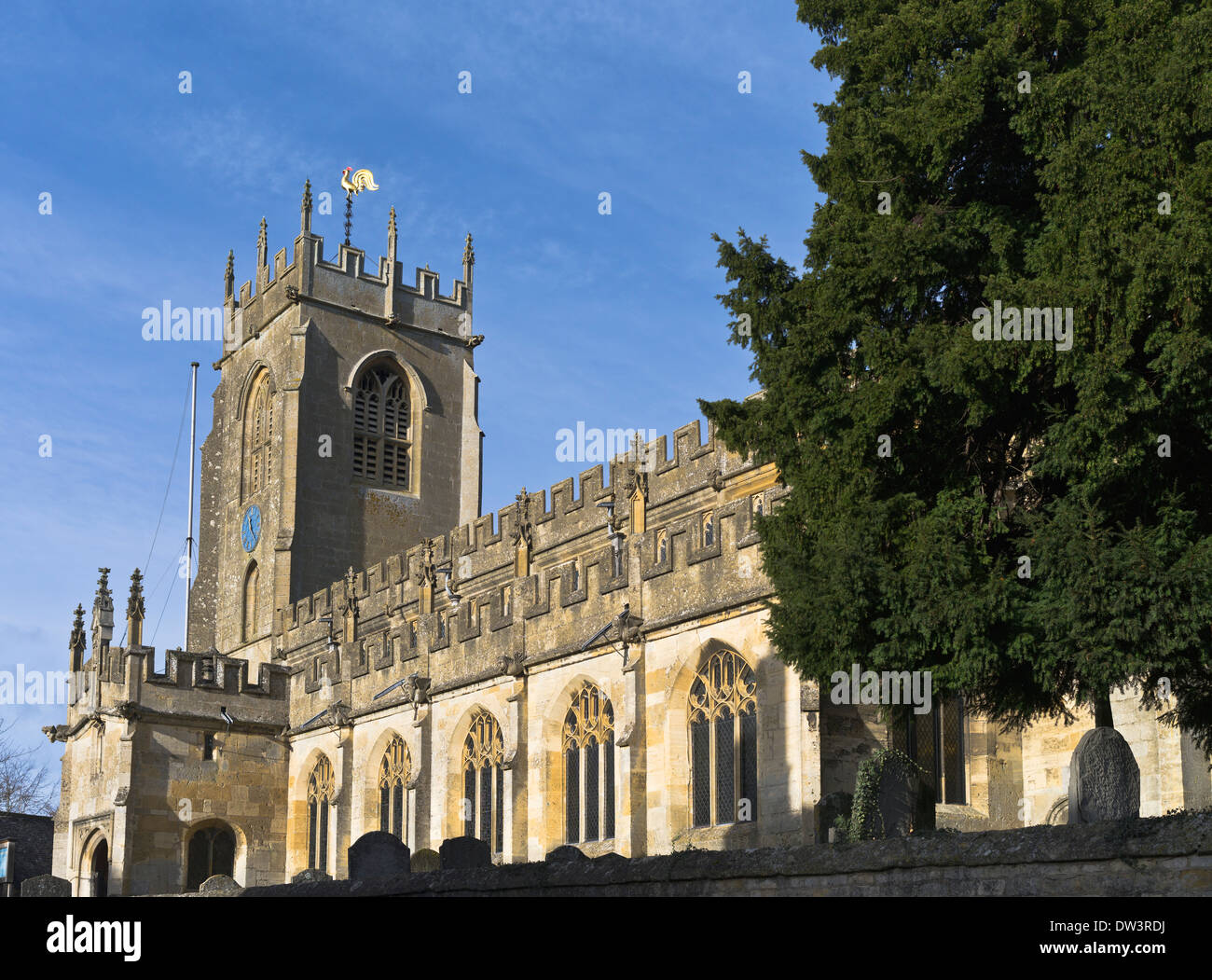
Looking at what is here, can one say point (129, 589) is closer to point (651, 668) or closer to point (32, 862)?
point (32, 862)

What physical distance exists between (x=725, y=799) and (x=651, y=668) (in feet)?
6.97

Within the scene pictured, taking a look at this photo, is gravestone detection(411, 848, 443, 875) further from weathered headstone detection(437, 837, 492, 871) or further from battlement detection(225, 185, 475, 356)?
battlement detection(225, 185, 475, 356)

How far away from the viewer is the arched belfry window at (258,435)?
39.9 meters

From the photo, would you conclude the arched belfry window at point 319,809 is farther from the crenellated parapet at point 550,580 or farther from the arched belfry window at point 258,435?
the arched belfry window at point 258,435

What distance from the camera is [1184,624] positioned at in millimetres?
10719

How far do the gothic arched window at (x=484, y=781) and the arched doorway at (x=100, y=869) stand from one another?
805 centimetres

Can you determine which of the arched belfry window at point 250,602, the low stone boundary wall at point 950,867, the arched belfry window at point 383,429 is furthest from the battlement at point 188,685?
the low stone boundary wall at point 950,867

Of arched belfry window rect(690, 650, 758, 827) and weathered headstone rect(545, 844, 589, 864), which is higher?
arched belfry window rect(690, 650, 758, 827)

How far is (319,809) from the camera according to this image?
2762 centimetres

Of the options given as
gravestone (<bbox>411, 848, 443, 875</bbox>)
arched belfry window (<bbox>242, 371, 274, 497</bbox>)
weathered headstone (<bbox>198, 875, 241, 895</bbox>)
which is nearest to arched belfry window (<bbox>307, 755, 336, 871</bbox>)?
gravestone (<bbox>411, 848, 443, 875</bbox>)

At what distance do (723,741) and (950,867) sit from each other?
10.2 metres

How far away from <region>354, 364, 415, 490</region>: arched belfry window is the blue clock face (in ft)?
9.92

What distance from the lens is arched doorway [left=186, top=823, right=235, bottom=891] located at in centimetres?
2692
